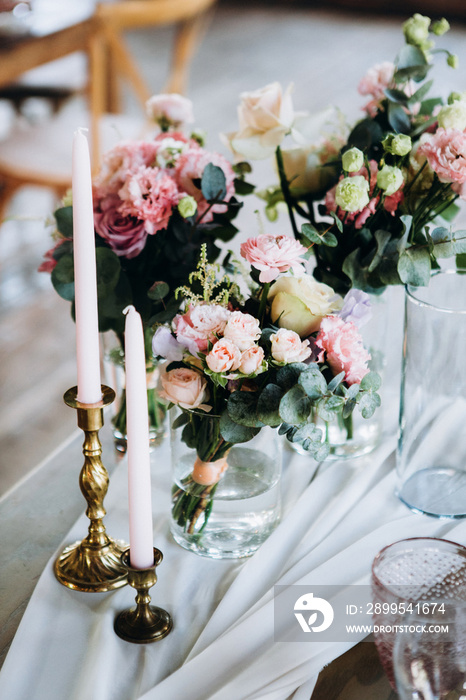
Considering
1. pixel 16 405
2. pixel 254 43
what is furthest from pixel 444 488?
pixel 254 43

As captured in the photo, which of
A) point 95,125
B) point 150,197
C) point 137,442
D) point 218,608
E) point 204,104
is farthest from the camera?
point 204,104

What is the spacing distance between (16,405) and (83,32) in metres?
1.49

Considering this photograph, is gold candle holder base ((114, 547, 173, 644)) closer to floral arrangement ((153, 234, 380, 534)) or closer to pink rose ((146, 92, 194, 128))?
floral arrangement ((153, 234, 380, 534))

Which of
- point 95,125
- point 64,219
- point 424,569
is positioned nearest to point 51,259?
point 64,219

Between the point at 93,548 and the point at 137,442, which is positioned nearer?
the point at 137,442

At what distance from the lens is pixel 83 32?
2682mm

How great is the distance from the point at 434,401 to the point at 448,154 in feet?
0.83

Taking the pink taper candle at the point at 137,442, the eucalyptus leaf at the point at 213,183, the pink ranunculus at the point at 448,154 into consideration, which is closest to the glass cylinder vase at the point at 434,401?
the pink ranunculus at the point at 448,154

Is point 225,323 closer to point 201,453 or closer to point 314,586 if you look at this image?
point 201,453

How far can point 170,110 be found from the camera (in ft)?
3.12

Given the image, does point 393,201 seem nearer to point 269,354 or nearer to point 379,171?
→ point 379,171

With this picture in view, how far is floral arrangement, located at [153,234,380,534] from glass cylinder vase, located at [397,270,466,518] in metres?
0.11

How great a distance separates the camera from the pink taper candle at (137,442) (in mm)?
562

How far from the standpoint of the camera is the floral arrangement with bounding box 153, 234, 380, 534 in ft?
2.07
